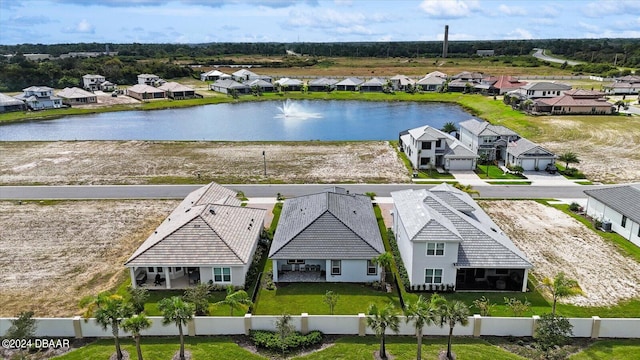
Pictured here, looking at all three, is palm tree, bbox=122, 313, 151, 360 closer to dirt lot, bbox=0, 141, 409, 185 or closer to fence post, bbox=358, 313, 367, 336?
fence post, bbox=358, 313, 367, 336

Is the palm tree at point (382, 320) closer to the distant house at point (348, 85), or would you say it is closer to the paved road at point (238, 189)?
the paved road at point (238, 189)

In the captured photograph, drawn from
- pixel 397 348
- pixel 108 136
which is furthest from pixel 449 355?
pixel 108 136

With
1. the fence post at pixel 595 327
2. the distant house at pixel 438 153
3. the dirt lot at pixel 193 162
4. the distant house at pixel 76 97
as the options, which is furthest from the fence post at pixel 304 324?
the distant house at pixel 76 97

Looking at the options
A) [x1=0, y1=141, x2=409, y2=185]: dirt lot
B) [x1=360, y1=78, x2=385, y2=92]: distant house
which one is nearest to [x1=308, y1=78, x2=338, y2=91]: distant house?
[x1=360, y1=78, x2=385, y2=92]: distant house

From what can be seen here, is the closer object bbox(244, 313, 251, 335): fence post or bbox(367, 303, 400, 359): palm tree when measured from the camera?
bbox(367, 303, 400, 359): palm tree

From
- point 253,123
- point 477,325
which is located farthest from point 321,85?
point 477,325
